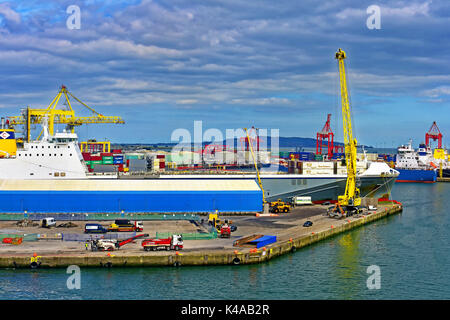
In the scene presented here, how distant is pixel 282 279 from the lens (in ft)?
93.5

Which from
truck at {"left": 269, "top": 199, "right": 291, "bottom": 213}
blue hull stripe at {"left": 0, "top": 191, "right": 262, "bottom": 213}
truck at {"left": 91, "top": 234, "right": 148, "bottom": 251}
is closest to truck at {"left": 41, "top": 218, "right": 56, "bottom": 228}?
blue hull stripe at {"left": 0, "top": 191, "right": 262, "bottom": 213}

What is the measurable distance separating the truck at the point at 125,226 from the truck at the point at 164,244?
5.75 meters

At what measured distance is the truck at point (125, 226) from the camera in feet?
123

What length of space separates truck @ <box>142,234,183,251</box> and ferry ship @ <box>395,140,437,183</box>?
3265 inches

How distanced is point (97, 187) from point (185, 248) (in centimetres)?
1690

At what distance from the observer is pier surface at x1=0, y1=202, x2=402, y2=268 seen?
1169 inches

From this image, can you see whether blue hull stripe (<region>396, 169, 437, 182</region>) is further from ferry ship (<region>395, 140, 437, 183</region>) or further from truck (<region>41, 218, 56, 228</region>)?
truck (<region>41, 218, 56, 228</region>)

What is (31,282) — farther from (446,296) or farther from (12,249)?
(446,296)

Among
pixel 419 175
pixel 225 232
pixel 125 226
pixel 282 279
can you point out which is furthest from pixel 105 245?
pixel 419 175

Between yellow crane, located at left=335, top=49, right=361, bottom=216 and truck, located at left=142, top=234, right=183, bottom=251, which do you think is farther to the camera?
yellow crane, located at left=335, top=49, right=361, bottom=216

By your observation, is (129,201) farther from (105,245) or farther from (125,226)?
(105,245)
